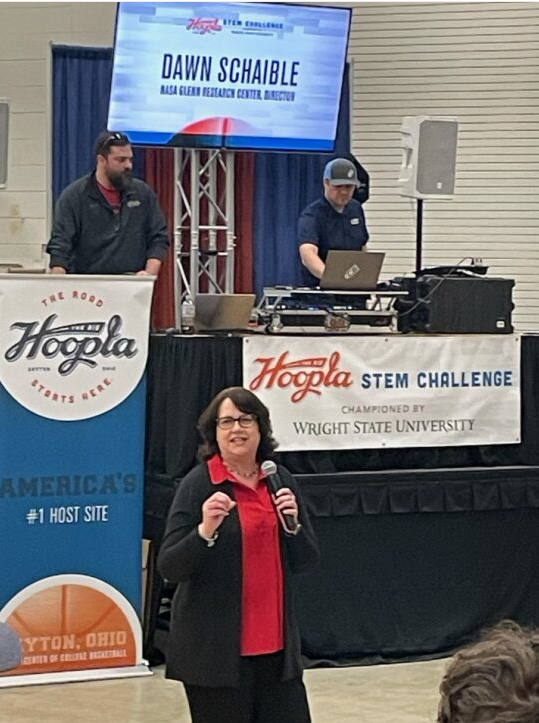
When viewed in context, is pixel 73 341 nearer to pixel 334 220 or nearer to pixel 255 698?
pixel 334 220

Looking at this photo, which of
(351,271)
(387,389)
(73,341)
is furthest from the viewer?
(351,271)

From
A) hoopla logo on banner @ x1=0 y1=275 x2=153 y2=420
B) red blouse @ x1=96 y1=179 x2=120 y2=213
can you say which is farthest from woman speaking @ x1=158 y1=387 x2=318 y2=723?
red blouse @ x1=96 y1=179 x2=120 y2=213

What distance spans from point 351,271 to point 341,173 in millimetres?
822

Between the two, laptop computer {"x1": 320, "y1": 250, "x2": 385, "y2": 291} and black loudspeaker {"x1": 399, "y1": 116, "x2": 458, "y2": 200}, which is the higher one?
black loudspeaker {"x1": 399, "y1": 116, "x2": 458, "y2": 200}

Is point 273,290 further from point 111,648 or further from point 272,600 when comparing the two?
point 272,600

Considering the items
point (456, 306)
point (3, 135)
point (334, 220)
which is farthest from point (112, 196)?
point (456, 306)

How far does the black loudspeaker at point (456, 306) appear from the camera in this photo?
21.4 feet

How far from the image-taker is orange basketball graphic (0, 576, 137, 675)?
19.1 ft

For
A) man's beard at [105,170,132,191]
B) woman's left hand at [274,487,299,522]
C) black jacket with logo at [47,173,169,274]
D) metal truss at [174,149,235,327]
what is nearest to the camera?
woman's left hand at [274,487,299,522]

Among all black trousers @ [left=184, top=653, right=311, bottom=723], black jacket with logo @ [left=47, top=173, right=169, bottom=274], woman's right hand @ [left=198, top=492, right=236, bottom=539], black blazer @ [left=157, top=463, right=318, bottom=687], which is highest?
black jacket with logo @ [left=47, top=173, right=169, bottom=274]

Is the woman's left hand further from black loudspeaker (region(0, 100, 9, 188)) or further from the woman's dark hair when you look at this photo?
black loudspeaker (region(0, 100, 9, 188))

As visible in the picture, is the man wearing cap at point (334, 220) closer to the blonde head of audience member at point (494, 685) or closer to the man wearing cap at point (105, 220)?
Answer: the man wearing cap at point (105, 220)

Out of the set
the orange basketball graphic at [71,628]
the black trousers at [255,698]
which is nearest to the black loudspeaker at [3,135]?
the orange basketball graphic at [71,628]

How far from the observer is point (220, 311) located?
6.20 metres
